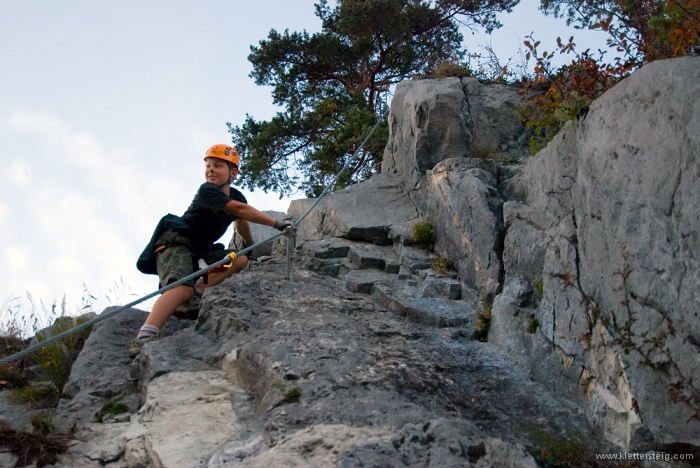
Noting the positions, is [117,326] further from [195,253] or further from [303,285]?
[303,285]

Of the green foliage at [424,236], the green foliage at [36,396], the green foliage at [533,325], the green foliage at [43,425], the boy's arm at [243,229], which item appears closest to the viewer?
the green foliage at [43,425]

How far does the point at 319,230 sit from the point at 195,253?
2.66 m

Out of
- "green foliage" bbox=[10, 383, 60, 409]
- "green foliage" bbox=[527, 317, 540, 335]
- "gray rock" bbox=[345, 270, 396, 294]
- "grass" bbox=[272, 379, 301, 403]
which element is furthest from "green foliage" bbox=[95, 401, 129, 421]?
"green foliage" bbox=[527, 317, 540, 335]

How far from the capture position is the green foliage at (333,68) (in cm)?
1499

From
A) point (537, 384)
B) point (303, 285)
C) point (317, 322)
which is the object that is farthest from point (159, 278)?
point (537, 384)

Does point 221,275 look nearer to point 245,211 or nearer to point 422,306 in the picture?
point 245,211

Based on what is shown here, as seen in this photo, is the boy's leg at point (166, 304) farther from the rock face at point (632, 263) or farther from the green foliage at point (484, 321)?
the rock face at point (632, 263)

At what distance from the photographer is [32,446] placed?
15.7 feet

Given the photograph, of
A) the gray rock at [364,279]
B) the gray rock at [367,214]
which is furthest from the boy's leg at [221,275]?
the gray rock at [367,214]

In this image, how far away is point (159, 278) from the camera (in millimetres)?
7090

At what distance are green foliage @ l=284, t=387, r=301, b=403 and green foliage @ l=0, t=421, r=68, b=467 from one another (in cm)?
155

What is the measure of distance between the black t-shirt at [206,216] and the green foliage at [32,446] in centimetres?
279

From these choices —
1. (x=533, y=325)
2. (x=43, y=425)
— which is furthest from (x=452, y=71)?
(x=43, y=425)

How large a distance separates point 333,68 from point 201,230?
9.35 metres
